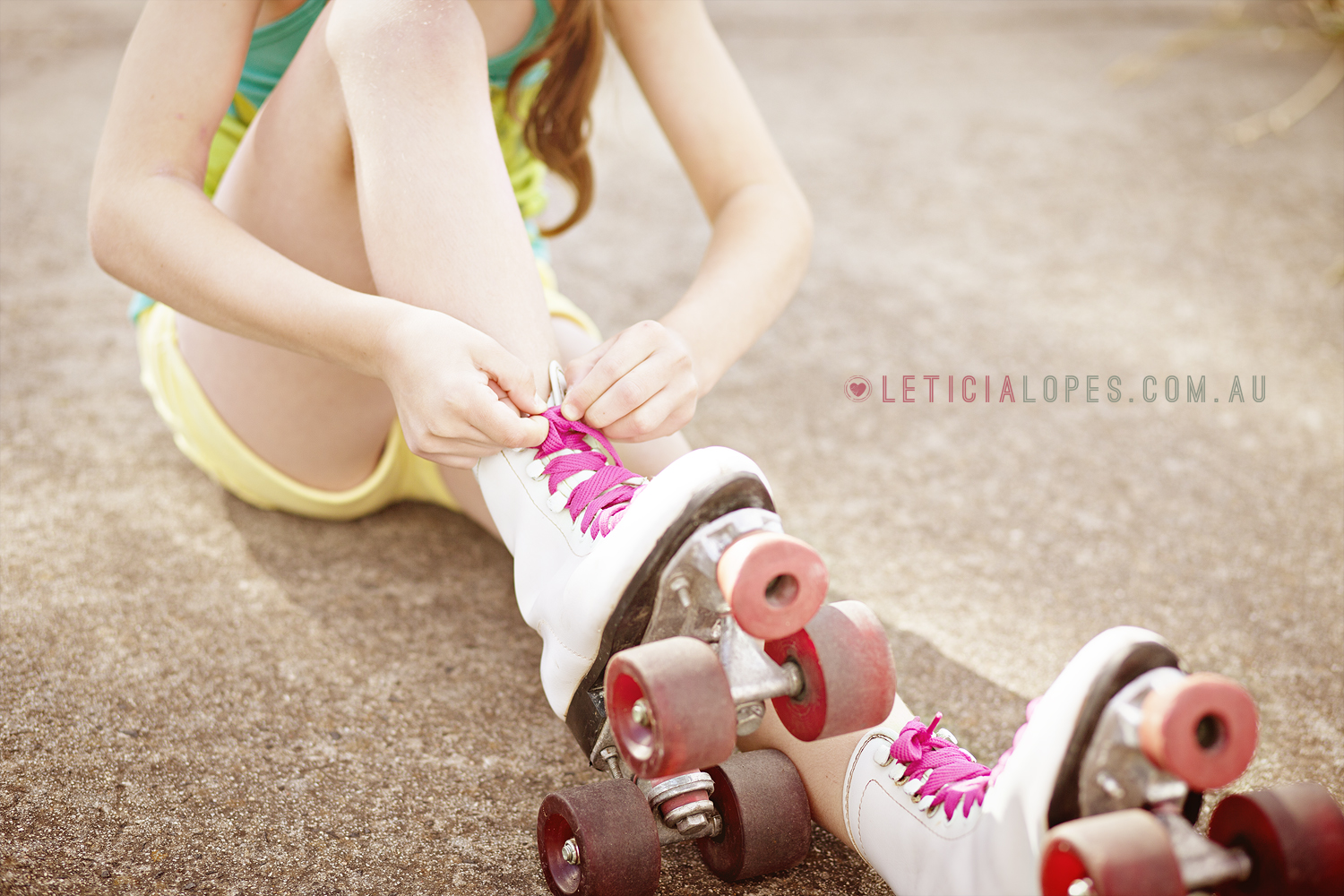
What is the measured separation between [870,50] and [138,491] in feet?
6.30

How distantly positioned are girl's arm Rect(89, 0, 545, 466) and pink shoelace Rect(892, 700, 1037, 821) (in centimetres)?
30

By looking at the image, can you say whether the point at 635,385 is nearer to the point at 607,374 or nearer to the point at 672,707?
the point at 607,374

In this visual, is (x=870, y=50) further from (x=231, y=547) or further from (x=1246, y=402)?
(x=231, y=547)

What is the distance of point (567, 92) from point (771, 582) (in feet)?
2.05

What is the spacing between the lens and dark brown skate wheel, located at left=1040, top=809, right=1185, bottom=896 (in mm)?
503

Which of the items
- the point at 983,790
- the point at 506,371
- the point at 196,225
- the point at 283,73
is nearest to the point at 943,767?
the point at 983,790

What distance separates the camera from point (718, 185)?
977 mm

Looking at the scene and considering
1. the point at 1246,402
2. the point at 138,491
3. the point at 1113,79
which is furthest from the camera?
the point at 1113,79

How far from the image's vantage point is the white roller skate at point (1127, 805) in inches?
20.3

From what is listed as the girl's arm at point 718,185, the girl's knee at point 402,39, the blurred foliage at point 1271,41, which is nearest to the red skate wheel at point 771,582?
the girl's arm at point 718,185

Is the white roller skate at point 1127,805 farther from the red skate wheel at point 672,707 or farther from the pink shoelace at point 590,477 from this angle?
the pink shoelace at point 590,477

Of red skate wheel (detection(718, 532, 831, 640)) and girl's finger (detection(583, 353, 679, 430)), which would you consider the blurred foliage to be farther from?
red skate wheel (detection(718, 532, 831, 640))

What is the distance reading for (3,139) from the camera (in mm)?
1789

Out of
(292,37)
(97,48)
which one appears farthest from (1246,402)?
(97,48)
